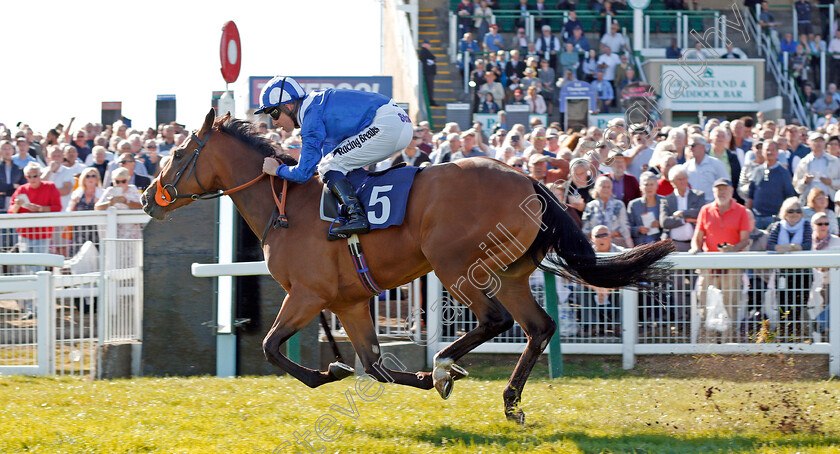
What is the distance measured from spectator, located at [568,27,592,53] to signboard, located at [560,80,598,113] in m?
2.08

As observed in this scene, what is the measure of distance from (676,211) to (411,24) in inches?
474

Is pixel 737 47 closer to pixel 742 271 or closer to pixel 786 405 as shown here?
pixel 742 271

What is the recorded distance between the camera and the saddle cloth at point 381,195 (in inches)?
217

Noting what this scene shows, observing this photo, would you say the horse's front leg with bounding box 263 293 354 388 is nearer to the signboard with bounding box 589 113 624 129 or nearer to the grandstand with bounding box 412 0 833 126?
the grandstand with bounding box 412 0 833 126

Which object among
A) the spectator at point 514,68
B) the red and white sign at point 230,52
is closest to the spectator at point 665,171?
the red and white sign at point 230,52

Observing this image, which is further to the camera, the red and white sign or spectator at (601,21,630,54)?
spectator at (601,21,630,54)

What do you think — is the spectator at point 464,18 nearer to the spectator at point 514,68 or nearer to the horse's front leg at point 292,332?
the spectator at point 514,68

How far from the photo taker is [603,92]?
52.2 ft

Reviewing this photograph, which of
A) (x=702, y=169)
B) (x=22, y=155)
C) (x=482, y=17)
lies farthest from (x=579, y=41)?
(x=22, y=155)

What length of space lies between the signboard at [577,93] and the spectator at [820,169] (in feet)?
19.5

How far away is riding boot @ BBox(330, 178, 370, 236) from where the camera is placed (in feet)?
18.1

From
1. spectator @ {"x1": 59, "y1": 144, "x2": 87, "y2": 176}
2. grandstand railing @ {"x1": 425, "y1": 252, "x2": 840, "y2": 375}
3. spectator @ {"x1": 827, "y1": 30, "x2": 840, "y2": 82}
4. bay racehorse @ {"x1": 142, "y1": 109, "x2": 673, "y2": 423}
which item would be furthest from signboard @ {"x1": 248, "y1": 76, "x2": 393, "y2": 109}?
bay racehorse @ {"x1": 142, "y1": 109, "x2": 673, "y2": 423}

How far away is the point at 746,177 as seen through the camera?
372 inches

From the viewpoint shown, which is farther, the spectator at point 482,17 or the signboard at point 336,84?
the spectator at point 482,17
